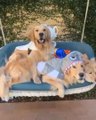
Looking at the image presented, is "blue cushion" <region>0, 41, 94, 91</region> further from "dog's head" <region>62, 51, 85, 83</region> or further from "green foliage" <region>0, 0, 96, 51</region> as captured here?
"green foliage" <region>0, 0, 96, 51</region>

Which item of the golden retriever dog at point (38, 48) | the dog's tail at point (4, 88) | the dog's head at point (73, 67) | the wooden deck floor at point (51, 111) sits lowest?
the wooden deck floor at point (51, 111)

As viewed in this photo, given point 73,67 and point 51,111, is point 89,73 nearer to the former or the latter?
point 73,67

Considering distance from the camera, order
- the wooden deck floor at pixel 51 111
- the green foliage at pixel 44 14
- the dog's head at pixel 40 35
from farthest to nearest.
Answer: the green foliage at pixel 44 14, the wooden deck floor at pixel 51 111, the dog's head at pixel 40 35

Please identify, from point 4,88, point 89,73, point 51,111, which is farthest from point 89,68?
point 51,111

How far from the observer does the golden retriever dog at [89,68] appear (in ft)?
5.84

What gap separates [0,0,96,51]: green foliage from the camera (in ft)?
9.16

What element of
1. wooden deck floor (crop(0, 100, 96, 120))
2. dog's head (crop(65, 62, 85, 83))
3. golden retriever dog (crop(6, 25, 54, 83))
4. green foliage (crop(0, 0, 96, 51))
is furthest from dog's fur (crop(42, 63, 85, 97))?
green foliage (crop(0, 0, 96, 51))

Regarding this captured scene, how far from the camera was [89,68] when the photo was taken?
6.07 feet

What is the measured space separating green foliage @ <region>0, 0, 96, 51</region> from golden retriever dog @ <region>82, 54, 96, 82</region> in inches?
35.4

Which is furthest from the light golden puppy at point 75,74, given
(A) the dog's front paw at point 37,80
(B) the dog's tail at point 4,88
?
(B) the dog's tail at point 4,88

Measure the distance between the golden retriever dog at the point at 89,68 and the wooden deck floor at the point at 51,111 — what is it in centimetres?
45

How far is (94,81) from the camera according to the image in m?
1.79

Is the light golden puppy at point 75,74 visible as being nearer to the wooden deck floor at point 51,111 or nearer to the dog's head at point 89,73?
the dog's head at point 89,73

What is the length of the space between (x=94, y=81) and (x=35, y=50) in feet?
1.14
